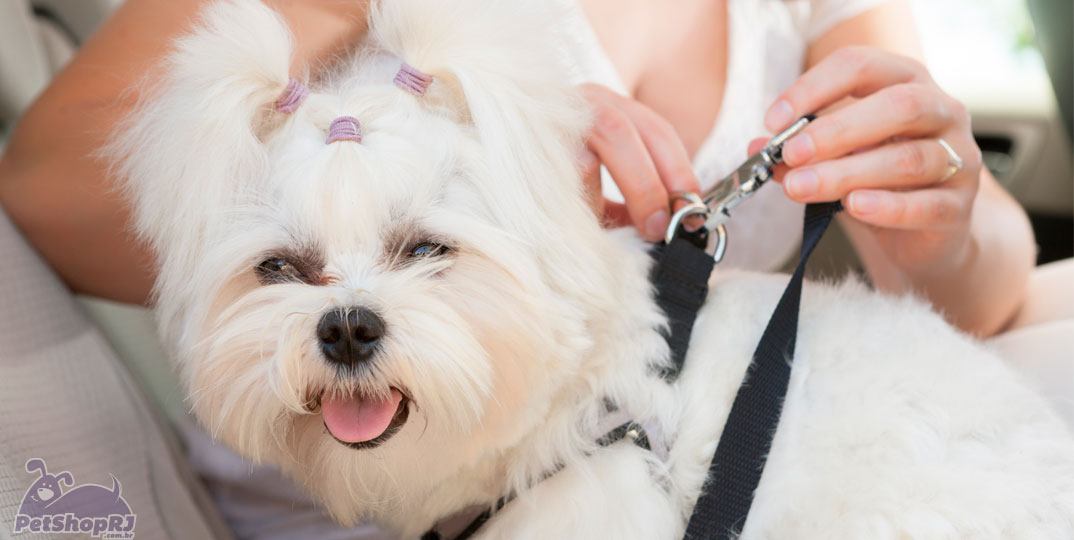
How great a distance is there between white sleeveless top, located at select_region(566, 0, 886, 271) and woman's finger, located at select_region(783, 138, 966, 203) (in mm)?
412

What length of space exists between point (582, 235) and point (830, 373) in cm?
37

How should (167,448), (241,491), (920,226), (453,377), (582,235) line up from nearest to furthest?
(453,377) → (582,235) → (920,226) → (167,448) → (241,491)

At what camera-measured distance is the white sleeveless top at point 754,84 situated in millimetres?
1394

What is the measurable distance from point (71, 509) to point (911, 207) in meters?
1.19

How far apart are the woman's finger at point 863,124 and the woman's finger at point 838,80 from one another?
50mm

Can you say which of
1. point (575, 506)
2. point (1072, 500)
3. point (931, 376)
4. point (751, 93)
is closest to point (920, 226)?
point (931, 376)

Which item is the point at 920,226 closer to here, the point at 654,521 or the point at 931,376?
the point at 931,376

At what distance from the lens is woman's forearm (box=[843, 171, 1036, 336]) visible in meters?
1.27

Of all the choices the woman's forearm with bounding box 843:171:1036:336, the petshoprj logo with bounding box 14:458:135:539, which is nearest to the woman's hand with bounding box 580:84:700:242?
the woman's forearm with bounding box 843:171:1036:336

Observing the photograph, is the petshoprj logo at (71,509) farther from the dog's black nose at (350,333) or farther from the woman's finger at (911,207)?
the woman's finger at (911,207)

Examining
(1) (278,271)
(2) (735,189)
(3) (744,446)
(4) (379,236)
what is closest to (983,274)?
(2) (735,189)

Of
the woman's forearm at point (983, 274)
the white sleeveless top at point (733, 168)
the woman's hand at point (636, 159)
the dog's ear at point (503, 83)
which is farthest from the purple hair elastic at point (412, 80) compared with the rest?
the woman's forearm at point (983, 274)

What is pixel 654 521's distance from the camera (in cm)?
86

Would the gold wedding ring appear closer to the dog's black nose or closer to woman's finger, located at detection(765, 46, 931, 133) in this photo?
woman's finger, located at detection(765, 46, 931, 133)
